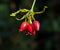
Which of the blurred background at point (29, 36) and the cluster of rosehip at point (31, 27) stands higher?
the cluster of rosehip at point (31, 27)

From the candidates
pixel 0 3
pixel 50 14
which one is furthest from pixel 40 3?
pixel 0 3

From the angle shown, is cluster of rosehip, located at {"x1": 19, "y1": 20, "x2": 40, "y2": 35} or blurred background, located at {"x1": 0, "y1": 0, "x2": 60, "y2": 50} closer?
cluster of rosehip, located at {"x1": 19, "y1": 20, "x2": 40, "y2": 35}

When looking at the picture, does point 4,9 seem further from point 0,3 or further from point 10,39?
point 10,39

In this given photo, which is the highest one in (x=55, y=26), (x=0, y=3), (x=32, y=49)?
(x=0, y=3)

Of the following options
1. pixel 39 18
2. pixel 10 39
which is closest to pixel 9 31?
pixel 10 39

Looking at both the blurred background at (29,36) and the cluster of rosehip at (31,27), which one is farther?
the blurred background at (29,36)

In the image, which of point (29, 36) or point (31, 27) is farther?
point (29, 36)

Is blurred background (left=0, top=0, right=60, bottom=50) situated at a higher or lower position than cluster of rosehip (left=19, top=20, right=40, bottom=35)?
lower

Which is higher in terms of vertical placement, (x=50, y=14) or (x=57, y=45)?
(x=50, y=14)
